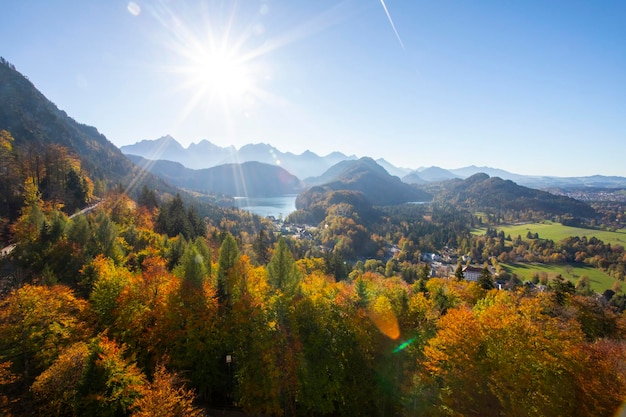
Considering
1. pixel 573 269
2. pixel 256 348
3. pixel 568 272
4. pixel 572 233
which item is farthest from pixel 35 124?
pixel 572 233

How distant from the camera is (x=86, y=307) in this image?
2111 cm

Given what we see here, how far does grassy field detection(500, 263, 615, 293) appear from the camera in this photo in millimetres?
101188

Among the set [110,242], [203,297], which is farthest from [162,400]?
[110,242]

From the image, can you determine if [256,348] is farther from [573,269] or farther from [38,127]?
[38,127]

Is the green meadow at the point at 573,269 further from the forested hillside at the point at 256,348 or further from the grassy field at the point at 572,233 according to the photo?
the forested hillside at the point at 256,348

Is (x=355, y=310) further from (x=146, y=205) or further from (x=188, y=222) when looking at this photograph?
(x=146, y=205)

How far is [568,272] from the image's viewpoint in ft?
376

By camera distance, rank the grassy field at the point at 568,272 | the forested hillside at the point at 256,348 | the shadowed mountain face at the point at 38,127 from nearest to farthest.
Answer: the forested hillside at the point at 256,348 → the grassy field at the point at 568,272 → the shadowed mountain face at the point at 38,127

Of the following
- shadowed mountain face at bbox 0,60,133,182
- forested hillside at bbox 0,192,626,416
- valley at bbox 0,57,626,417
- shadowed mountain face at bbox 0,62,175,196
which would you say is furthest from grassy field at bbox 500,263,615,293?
shadowed mountain face at bbox 0,60,133,182

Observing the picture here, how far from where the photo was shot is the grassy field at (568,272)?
101188mm

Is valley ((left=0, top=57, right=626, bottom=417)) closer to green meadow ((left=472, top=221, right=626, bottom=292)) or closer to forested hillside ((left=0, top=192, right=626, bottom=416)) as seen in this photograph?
forested hillside ((left=0, top=192, right=626, bottom=416))

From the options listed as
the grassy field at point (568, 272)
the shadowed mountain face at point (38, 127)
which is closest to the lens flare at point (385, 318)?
the grassy field at point (568, 272)

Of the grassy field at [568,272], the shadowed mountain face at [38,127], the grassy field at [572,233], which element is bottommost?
the grassy field at [568,272]

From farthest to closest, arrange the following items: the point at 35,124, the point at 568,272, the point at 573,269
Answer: the point at 35,124 → the point at 573,269 → the point at 568,272
